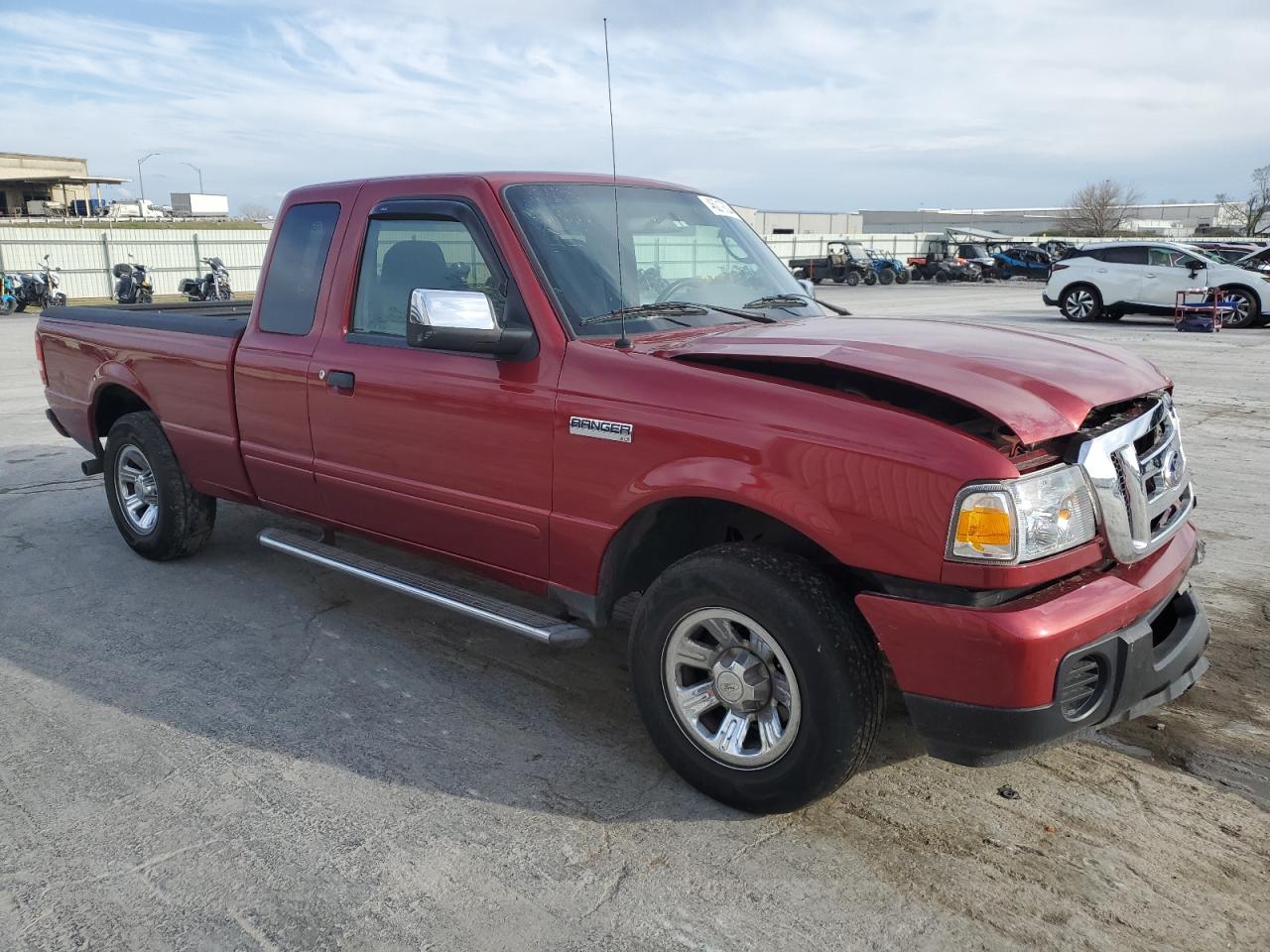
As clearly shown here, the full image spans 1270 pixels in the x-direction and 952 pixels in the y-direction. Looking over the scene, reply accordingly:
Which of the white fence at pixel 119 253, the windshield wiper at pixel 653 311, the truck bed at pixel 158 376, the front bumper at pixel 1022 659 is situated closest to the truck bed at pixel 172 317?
the truck bed at pixel 158 376

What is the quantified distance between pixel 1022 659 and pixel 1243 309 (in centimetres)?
2170

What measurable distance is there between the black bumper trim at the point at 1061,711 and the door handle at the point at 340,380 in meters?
2.59

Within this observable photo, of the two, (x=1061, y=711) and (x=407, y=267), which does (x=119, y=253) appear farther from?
(x=1061, y=711)

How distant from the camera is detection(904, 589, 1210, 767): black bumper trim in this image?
273cm

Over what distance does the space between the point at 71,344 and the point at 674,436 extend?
4549 mm

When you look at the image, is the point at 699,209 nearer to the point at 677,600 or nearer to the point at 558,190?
the point at 558,190

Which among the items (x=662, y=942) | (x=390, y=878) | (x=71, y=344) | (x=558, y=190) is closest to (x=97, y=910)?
(x=390, y=878)

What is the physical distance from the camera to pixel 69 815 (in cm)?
323

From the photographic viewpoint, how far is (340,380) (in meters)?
4.30

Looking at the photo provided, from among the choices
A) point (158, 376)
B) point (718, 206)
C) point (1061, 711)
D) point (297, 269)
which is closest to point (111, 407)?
point (158, 376)

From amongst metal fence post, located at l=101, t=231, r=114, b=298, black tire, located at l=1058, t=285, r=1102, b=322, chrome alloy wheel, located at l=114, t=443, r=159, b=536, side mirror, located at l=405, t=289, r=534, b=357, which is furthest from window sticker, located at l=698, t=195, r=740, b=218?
metal fence post, located at l=101, t=231, r=114, b=298

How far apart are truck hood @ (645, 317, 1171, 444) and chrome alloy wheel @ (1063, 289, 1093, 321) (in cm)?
1989

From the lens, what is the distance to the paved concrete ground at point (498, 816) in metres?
2.72

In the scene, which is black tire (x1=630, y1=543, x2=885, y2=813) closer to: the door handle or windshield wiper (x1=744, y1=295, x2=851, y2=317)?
windshield wiper (x1=744, y1=295, x2=851, y2=317)
